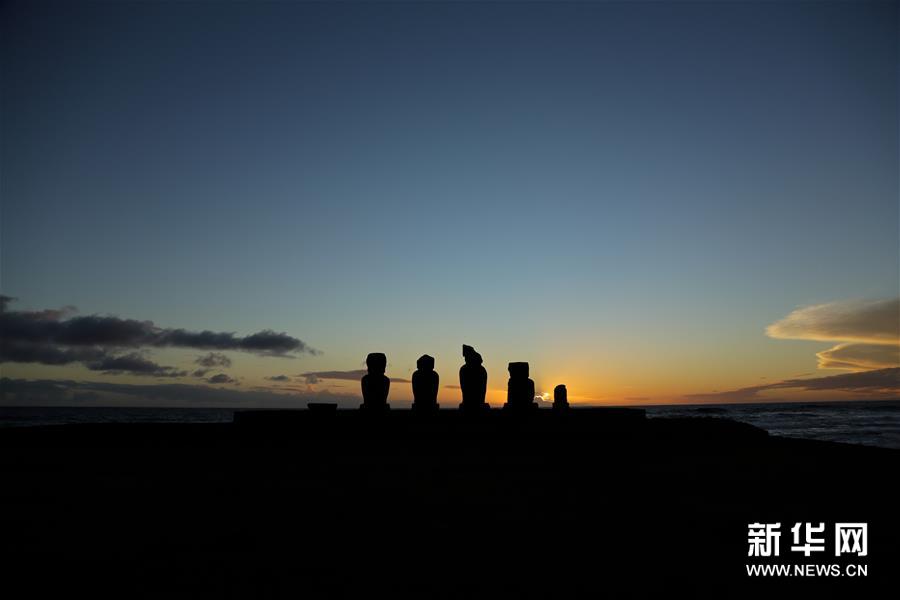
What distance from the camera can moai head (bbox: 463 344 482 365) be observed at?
22156 millimetres

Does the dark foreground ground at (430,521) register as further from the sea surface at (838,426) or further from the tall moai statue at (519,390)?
the sea surface at (838,426)

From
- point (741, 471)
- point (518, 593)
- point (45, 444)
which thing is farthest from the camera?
point (45, 444)

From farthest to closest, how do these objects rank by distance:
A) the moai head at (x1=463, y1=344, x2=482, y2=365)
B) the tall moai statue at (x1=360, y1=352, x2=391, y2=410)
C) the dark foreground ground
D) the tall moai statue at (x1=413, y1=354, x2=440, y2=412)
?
the moai head at (x1=463, y1=344, x2=482, y2=365) → the tall moai statue at (x1=413, y1=354, x2=440, y2=412) → the tall moai statue at (x1=360, y1=352, x2=391, y2=410) → the dark foreground ground

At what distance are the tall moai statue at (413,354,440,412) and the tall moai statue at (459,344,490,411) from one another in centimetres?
98

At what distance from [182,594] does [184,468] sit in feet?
25.8

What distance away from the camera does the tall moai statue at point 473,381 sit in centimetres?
2198

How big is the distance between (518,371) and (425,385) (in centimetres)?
365

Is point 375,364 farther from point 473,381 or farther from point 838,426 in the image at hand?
point 838,426

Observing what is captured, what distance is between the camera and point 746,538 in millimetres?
6141

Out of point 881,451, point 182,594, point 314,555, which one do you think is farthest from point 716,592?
point 881,451

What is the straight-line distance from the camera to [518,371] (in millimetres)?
22953

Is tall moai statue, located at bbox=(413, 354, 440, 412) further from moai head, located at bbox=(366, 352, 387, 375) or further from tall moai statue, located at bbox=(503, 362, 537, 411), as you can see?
tall moai statue, located at bbox=(503, 362, 537, 411)

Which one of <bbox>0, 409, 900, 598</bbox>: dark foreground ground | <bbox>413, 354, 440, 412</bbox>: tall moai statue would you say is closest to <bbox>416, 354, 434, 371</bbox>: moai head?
<bbox>413, 354, 440, 412</bbox>: tall moai statue

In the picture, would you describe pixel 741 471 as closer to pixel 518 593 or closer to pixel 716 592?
pixel 716 592
